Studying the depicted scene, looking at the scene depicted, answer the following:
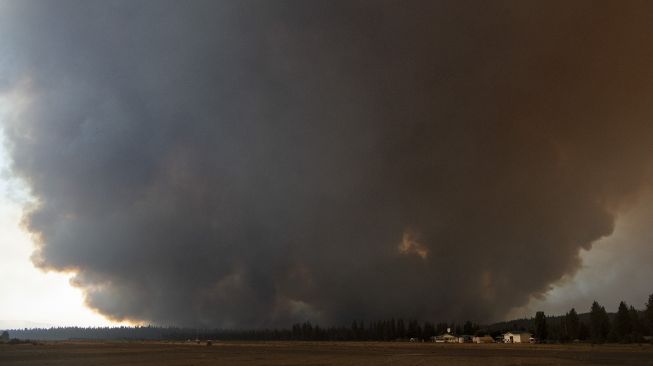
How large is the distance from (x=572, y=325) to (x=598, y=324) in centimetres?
1040

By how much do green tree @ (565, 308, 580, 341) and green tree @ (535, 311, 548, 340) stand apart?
639cm

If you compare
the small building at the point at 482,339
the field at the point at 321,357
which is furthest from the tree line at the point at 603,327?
the field at the point at 321,357

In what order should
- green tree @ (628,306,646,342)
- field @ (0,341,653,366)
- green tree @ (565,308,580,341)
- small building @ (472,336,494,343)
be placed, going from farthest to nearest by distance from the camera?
small building @ (472,336,494,343), green tree @ (565,308,580,341), green tree @ (628,306,646,342), field @ (0,341,653,366)

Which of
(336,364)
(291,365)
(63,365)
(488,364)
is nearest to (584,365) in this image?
(488,364)

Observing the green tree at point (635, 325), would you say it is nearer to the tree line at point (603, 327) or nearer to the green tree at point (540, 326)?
the tree line at point (603, 327)

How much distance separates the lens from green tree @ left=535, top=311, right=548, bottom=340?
154 metres

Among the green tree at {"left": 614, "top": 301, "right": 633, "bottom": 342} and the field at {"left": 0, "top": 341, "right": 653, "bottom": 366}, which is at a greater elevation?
the green tree at {"left": 614, "top": 301, "right": 633, "bottom": 342}

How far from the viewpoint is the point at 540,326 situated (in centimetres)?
15488

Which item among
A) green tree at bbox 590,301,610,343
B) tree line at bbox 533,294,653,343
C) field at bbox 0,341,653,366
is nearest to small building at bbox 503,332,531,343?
tree line at bbox 533,294,653,343

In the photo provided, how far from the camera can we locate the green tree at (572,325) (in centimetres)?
14625

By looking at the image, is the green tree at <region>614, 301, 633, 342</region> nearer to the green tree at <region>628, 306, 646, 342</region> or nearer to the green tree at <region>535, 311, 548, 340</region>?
the green tree at <region>628, 306, 646, 342</region>

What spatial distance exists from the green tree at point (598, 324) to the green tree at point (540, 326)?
545 inches

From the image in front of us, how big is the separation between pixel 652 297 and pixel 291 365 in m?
117

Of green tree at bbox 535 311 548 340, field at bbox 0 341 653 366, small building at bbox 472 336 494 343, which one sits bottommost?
small building at bbox 472 336 494 343
